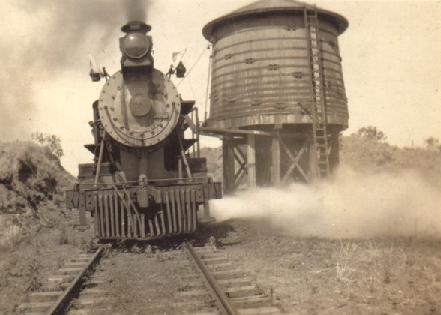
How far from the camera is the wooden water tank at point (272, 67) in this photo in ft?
55.3

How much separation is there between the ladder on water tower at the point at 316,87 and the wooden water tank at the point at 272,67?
0.53ft

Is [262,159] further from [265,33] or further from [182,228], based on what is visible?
[182,228]

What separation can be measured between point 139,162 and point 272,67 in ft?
27.4

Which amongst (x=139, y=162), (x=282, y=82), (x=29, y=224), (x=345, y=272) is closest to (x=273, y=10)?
(x=282, y=82)

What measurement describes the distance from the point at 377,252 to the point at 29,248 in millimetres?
Result: 6462

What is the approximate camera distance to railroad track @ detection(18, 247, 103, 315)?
5.31 meters

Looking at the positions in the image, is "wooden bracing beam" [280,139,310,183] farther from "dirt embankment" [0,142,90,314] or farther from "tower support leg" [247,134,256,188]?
"dirt embankment" [0,142,90,314]

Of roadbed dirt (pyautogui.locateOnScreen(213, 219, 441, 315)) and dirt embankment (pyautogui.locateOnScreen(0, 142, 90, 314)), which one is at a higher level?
dirt embankment (pyautogui.locateOnScreen(0, 142, 90, 314))

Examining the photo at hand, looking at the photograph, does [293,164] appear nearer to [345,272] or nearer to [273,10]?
[273,10]

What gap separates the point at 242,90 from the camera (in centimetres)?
1730

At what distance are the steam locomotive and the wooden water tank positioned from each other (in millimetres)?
6879

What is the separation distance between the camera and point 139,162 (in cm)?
992

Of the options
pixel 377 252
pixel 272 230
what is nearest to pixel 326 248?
pixel 377 252

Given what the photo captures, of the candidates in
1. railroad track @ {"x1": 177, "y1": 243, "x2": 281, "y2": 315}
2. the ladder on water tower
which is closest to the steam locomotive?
railroad track @ {"x1": 177, "y1": 243, "x2": 281, "y2": 315}
